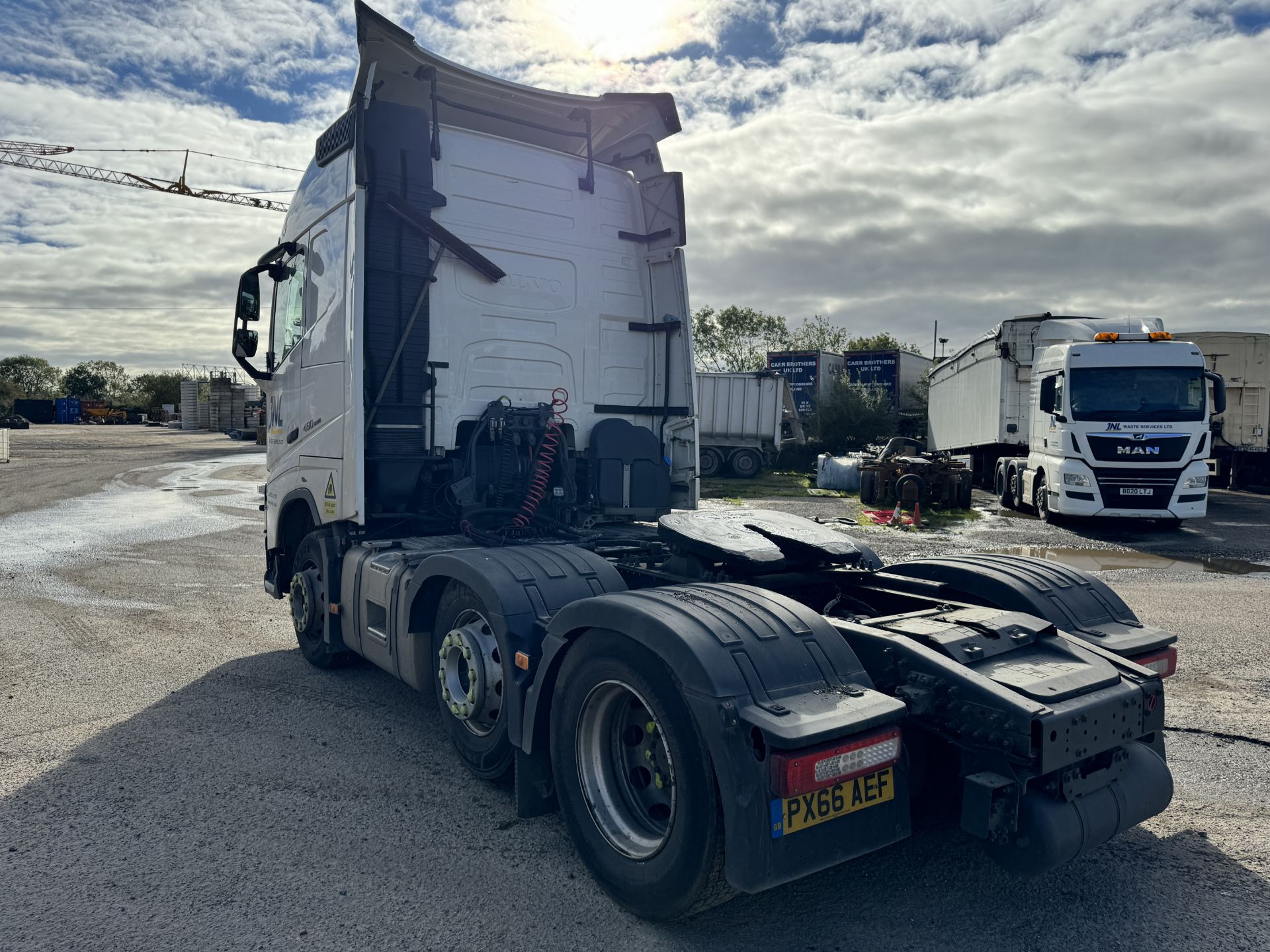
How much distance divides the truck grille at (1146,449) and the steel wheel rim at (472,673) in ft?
42.3

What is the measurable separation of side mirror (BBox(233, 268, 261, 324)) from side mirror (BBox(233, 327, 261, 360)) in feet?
0.28

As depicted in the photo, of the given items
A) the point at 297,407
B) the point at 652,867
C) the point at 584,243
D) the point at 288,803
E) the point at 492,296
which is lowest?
the point at 288,803

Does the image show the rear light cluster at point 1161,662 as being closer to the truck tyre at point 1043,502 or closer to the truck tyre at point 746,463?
the truck tyre at point 1043,502

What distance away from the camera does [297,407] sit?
20.2 ft

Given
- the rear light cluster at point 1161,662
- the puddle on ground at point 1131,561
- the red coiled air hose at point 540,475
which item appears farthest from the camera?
the puddle on ground at point 1131,561

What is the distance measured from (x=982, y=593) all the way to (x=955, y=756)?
140cm

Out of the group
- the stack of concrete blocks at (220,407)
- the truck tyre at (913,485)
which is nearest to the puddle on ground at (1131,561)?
the truck tyre at (913,485)

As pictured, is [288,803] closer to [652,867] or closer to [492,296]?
[652,867]

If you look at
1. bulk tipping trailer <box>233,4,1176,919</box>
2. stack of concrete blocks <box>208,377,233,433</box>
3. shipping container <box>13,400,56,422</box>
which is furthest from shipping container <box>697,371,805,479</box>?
shipping container <box>13,400,56,422</box>

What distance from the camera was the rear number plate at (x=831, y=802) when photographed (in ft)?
8.40

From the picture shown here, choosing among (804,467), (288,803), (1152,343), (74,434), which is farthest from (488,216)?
(74,434)

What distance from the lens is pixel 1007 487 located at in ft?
62.5

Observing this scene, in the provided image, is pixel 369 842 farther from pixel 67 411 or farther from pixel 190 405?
pixel 67 411

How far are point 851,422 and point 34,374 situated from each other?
462ft
